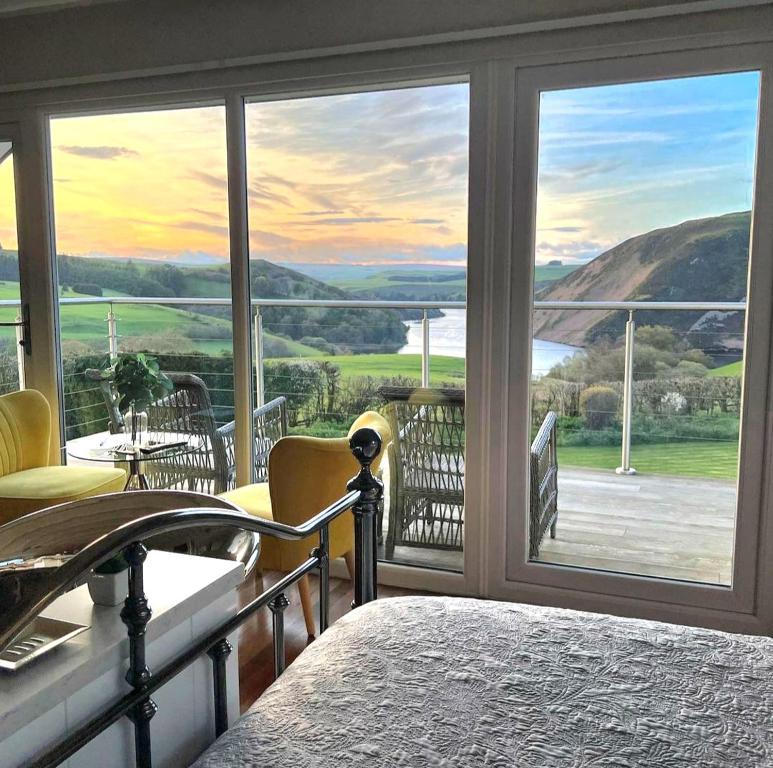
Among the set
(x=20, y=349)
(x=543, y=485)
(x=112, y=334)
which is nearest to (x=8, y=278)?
(x=20, y=349)

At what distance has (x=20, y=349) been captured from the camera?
408cm

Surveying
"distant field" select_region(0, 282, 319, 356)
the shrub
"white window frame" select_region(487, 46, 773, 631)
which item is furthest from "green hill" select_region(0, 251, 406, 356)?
the shrub

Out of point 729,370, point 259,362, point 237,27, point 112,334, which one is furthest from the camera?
point 112,334

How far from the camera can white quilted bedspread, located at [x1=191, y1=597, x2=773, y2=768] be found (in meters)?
1.09

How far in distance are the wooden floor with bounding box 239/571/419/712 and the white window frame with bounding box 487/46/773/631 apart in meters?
0.62

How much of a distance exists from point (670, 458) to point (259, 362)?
1.89m

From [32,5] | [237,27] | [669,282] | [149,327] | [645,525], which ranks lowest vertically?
[645,525]

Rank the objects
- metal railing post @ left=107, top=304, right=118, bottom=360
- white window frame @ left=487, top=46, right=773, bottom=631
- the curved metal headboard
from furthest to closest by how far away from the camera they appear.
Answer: metal railing post @ left=107, top=304, right=118, bottom=360, white window frame @ left=487, top=46, right=773, bottom=631, the curved metal headboard

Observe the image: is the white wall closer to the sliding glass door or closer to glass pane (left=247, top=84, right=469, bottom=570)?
glass pane (left=247, top=84, right=469, bottom=570)

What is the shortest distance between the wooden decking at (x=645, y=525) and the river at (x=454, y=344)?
0.47m

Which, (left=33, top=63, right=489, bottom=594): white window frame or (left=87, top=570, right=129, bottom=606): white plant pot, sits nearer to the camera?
(left=87, top=570, right=129, bottom=606): white plant pot

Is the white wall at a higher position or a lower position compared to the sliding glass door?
higher

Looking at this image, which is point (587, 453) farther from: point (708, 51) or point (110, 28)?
point (110, 28)

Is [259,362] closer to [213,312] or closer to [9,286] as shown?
[213,312]
